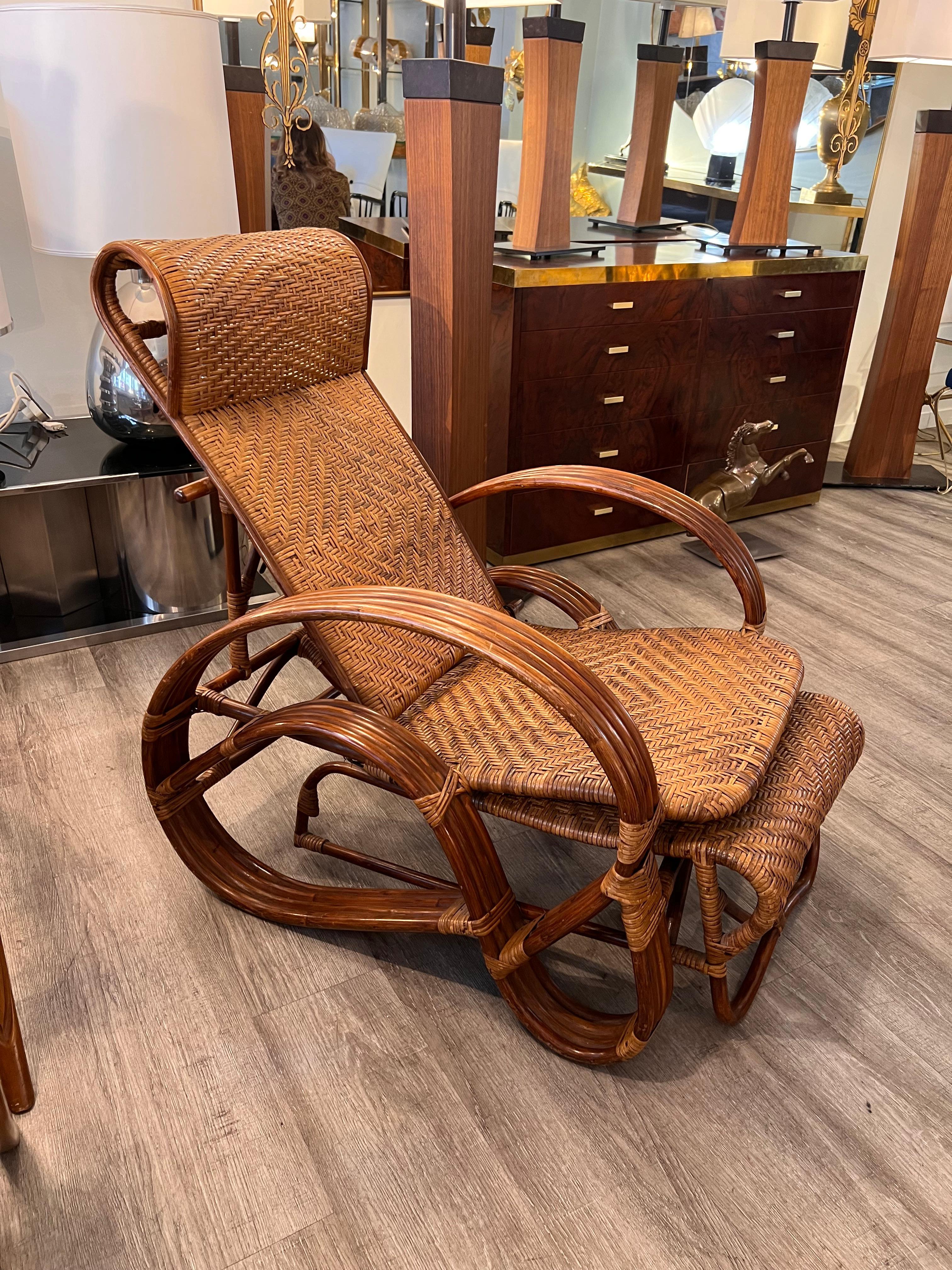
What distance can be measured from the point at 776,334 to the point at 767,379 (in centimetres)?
14

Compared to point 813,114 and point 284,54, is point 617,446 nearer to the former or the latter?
point 284,54

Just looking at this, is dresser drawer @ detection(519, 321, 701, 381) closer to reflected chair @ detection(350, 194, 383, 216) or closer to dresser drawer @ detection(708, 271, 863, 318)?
dresser drawer @ detection(708, 271, 863, 318)

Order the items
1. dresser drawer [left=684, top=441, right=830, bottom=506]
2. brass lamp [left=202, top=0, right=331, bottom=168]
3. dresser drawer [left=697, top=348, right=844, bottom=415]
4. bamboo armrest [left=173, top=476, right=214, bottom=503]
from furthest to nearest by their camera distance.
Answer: dresser drawer [left=684, top=441, right=830, bottom=506], dresser drawer [left=697, top=348, right=844, bottom=415], brass lamp [left=202, top=0, right=331, bottom=168], bamboo armrest [left=173, top=476, right=214, bottom=503]

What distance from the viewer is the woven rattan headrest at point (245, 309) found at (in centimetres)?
139

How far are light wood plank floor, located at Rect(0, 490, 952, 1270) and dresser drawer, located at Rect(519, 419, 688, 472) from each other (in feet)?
4.05

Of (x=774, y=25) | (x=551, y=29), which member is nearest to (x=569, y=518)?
(x=551, y=29)

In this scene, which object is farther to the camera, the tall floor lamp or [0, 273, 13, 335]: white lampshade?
[0, 273, 13, 335]: white lampshade

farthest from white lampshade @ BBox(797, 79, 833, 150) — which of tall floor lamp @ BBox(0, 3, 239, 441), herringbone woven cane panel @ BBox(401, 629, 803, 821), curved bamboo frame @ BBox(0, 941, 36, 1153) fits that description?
curved bamboo frame @ BBox(0, 941, 36, 1153)

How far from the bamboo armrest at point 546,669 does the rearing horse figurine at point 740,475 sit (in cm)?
184

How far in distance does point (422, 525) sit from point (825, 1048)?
3.41 feet

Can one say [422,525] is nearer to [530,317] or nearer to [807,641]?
[530,317]

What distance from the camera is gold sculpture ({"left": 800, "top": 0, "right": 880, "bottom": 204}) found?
135 inches

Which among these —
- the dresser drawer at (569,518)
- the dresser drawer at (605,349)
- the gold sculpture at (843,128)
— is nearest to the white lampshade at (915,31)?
the gold sculpture at (843,128)

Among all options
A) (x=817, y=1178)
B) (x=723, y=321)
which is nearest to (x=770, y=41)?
(x=723, y=321)
